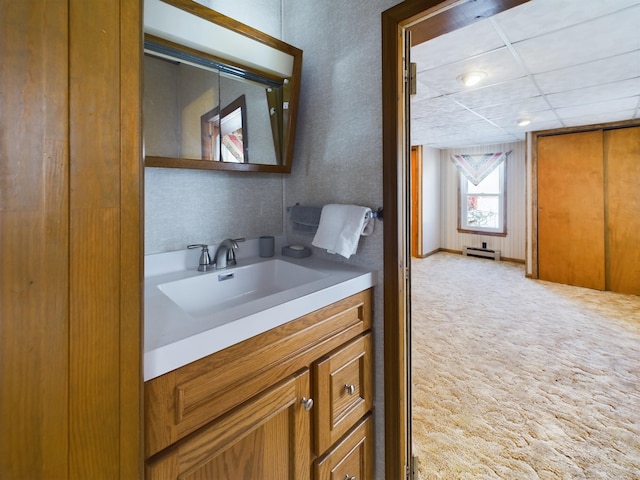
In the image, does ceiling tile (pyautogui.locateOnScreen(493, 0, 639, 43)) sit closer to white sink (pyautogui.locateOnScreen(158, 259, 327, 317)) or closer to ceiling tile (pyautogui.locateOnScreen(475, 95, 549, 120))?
ceiling tile (pyautogui.locateOnScreen(475, 95, 549, 120))

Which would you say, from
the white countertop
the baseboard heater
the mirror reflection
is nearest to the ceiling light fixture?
the mirror reflection

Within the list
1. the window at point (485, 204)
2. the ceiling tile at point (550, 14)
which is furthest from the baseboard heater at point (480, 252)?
the ceiling tile at point (550, 14)

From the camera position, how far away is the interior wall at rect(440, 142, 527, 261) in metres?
5.46

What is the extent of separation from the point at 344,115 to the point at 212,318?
100 centimetres

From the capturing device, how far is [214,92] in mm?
1285

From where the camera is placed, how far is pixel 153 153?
1.13 m

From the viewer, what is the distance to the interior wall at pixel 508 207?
546 cm

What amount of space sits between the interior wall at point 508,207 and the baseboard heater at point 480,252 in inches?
3.3

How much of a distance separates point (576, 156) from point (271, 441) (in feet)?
16.5

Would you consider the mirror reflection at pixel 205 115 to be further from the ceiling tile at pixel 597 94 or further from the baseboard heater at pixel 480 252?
the baseboard heater at pixel 480 252

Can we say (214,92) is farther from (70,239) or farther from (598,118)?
(598,118)

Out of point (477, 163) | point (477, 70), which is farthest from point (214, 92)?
point (477, 163)

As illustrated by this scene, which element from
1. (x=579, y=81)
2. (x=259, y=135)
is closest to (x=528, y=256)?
(x=579, y=81)

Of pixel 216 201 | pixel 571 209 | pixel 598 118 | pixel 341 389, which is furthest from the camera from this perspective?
pixel 571 209
